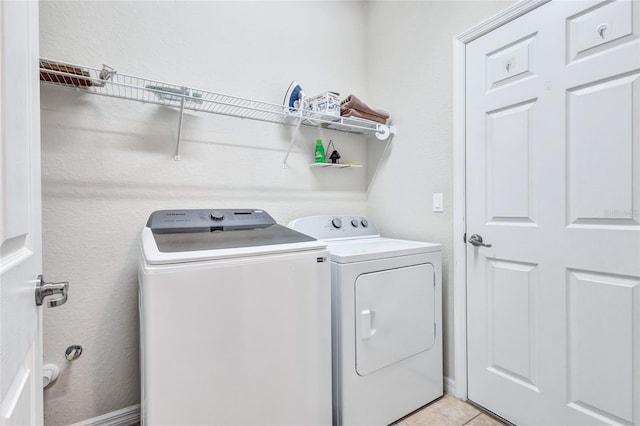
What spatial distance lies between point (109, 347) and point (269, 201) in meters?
1.16

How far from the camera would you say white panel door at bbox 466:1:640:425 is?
4.01 ft

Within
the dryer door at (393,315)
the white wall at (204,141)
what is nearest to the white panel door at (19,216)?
the white wall at (204,141)

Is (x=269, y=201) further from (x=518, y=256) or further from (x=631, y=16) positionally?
(x=631, y=16)

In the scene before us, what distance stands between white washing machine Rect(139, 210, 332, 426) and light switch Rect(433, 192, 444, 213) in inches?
38.8

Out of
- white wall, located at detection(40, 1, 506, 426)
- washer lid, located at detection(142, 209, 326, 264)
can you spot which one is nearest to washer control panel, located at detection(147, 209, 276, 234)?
washer lid, located at detection(142, 209, 326, 264)

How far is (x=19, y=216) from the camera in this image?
535mm

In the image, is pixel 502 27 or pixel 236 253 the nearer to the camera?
pixel 236 253

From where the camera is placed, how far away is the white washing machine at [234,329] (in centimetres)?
95

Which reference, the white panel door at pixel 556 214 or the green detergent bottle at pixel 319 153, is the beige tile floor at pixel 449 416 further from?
the green detergent bottle at pixel 319 153

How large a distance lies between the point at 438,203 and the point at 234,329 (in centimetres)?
144

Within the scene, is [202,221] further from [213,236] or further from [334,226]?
[334,226]

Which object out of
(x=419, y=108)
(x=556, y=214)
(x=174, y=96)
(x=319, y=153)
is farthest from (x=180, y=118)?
(x=556, y=214)

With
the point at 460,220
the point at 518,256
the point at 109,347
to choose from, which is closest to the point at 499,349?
the point at 518,256

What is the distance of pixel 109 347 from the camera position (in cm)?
152
